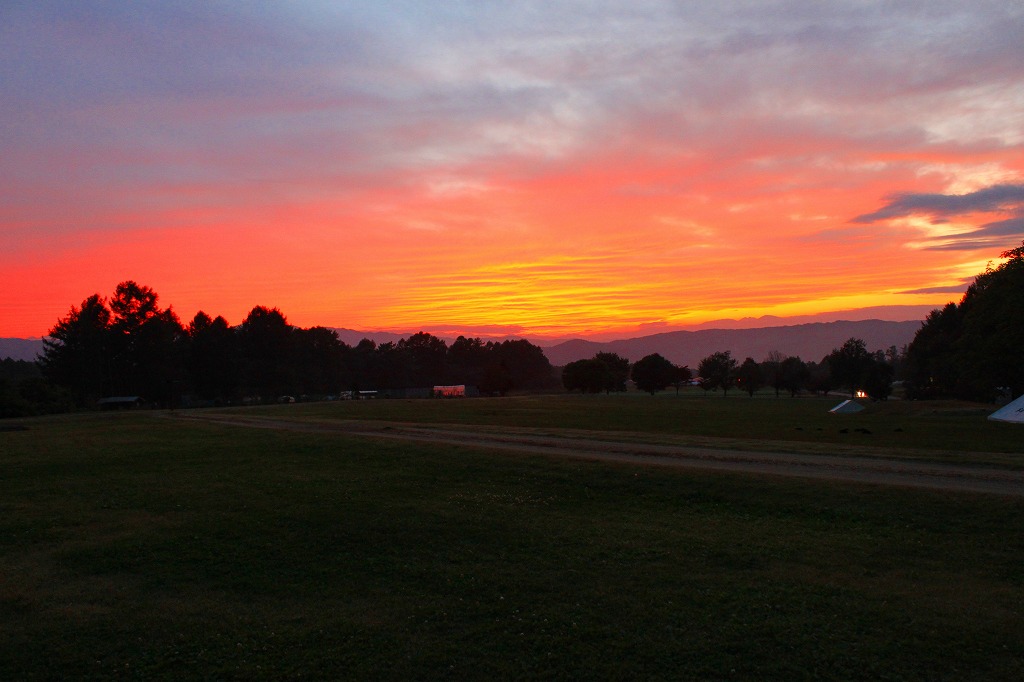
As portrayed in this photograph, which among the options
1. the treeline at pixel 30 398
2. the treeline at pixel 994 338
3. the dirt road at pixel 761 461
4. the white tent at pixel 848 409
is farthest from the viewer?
the treeline at pixel 30 398

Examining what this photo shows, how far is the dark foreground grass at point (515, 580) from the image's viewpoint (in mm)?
7254

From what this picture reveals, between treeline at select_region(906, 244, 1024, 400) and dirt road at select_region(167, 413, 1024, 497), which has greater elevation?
treeline at select_region(906, 244, 1024, 400)

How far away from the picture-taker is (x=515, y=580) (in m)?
9.48

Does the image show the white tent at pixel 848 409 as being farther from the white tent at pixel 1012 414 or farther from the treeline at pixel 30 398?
the treeline at pixel 30 398

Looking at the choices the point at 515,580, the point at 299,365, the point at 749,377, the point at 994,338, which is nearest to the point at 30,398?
the point at 299,365

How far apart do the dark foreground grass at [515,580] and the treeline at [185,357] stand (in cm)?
7650

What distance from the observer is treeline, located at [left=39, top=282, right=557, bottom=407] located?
9238 cm

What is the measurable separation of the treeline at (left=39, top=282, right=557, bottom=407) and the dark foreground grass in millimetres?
76504

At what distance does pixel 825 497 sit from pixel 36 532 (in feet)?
45.4

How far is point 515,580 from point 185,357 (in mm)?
100724

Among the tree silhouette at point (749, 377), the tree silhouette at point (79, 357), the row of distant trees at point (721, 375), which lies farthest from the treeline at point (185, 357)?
the tree silhouette at point (749, 377)

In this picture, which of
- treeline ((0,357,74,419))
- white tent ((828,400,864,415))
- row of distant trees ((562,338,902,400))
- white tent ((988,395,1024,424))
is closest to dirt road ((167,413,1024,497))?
white tent ((988,395,1024,424))

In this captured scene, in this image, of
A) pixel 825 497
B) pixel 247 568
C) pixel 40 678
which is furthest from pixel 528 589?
pixel 825 497

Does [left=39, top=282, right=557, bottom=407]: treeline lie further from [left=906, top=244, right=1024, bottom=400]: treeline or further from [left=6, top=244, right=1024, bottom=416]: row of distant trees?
[left=906, top=244, right=1024, bottom=400]: treeline
